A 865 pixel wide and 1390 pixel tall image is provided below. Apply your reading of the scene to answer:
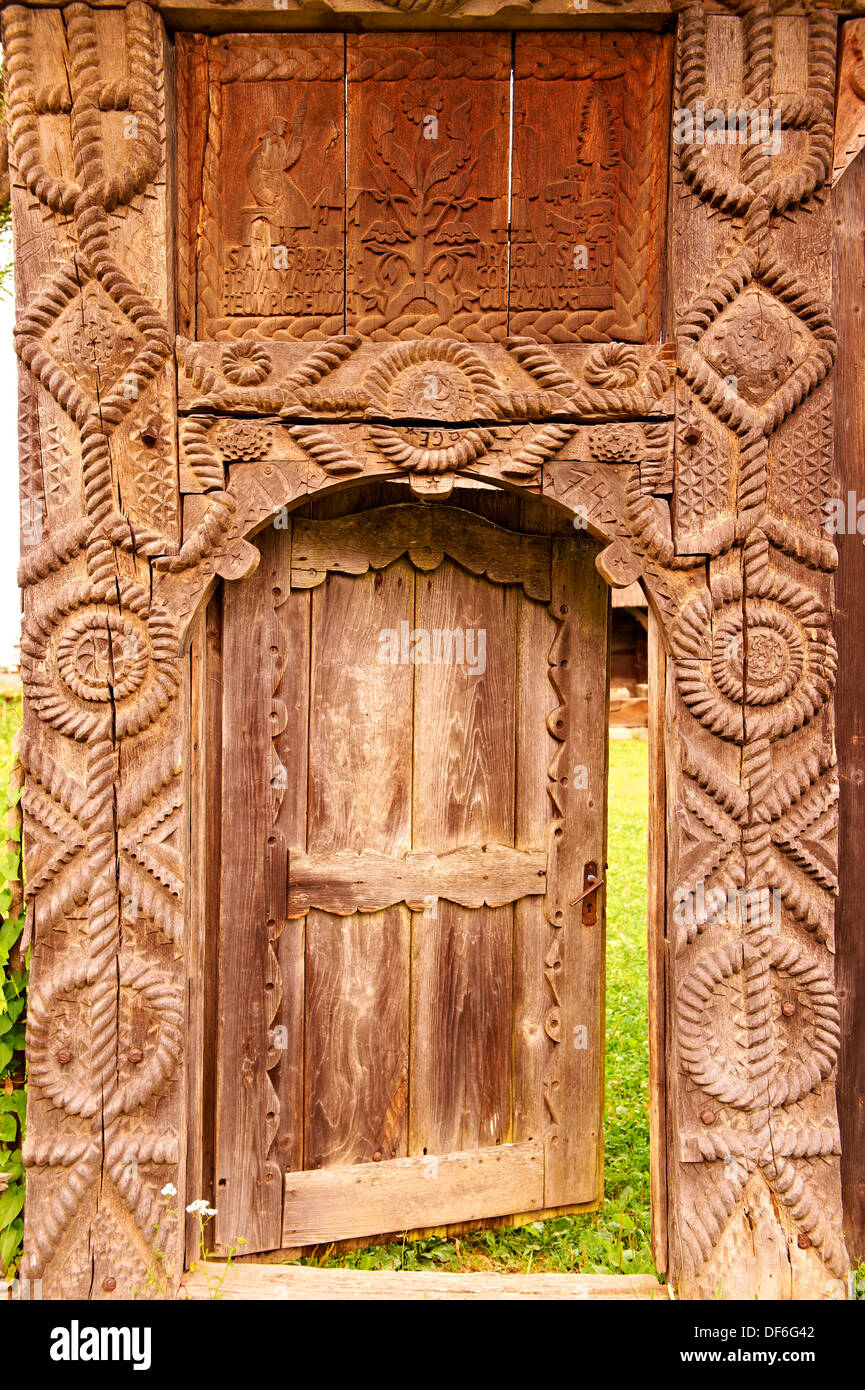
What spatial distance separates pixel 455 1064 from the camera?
9.09 ft

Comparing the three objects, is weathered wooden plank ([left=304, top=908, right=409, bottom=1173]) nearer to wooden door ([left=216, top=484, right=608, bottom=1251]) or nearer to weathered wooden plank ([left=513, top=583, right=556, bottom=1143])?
wooden door ([left=216, top=484, right=608, bottom=1251])

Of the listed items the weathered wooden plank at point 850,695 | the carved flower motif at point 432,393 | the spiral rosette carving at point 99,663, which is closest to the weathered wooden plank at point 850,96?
→ the weathered wooden plank at point 850,695

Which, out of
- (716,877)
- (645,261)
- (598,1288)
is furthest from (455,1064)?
(645,261)

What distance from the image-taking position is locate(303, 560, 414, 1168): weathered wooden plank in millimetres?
2699

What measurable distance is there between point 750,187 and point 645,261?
313 mm

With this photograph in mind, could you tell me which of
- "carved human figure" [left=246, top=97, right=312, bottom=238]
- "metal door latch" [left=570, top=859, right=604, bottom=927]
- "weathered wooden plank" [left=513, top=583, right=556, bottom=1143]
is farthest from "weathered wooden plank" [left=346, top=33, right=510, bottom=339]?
"metal door latch" [left=570, top=859, right=604, bottom=927]

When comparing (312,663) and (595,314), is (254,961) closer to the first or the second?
(312,663)

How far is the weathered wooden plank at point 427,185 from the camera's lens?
236 cm

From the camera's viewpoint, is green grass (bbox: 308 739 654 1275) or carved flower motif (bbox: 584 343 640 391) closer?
carved flower motif (bbox: 584 343 640 391)

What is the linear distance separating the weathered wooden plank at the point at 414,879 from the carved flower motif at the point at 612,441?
1235 mm

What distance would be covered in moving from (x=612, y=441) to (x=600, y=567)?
1.12 ft

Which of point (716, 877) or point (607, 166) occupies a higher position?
point (607, 166)

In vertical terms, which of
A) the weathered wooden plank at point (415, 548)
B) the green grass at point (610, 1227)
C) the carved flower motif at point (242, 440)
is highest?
the carved flower motif at point (242, 440)

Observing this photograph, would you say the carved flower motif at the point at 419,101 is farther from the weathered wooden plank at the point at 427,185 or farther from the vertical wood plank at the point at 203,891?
the vertical wood plank at the point at 203,891
